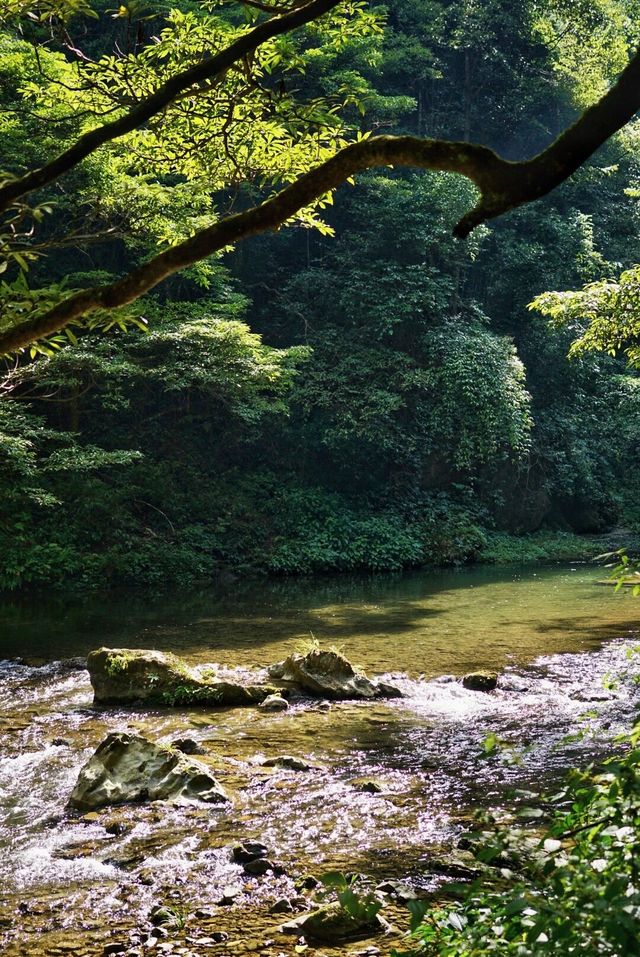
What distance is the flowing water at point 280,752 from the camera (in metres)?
4.05

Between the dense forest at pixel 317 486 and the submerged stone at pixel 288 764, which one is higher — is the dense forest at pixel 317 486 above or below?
above

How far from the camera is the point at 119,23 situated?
69.3 ft

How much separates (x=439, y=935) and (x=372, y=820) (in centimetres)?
281

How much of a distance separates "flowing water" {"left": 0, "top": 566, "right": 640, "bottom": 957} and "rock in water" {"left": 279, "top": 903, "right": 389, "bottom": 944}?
0.27ft

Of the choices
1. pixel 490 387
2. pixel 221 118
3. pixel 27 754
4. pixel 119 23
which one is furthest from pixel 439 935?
pixel 119 23

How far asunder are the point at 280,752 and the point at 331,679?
72.9 inches

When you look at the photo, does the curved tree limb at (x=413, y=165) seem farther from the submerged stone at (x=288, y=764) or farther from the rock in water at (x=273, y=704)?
the rock in water at (x=273, y=704)

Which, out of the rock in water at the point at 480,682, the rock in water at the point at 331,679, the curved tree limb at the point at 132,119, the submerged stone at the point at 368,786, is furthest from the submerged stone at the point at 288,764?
the curved tree limb at the point at 132,119

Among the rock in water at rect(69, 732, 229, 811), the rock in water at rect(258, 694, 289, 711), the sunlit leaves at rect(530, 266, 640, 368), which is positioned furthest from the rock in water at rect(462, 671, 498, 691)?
the sunlit leaves at rect(530, 266, 640, 368)

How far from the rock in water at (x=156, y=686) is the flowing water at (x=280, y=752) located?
229mm

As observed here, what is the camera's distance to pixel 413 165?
2.86 meters

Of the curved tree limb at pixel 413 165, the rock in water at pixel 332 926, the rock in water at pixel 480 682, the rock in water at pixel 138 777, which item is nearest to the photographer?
the curved tree limb at pixel 413 165

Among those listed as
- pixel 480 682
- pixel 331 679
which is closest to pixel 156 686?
pixel 331 679

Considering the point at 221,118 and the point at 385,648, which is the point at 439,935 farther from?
the point at 385,648
